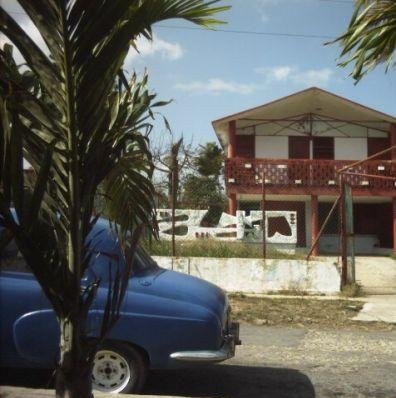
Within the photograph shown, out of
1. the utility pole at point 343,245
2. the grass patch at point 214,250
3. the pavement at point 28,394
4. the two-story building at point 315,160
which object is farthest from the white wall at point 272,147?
the pavement at point 28,394

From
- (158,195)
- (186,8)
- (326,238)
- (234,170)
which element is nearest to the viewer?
(186,8)

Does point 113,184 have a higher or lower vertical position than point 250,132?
lower

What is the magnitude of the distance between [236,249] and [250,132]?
11.9m

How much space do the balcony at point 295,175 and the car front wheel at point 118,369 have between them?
16780 mm

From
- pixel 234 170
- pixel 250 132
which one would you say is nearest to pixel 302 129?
pixel 250 132

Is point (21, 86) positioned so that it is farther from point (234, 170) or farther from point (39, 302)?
point (234, 170)

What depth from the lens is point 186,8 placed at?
2869mm

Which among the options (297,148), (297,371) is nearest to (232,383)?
(297,371)

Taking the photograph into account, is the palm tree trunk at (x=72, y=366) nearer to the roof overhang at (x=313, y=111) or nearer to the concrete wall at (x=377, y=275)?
the concrete wall at (x=377, y=275)

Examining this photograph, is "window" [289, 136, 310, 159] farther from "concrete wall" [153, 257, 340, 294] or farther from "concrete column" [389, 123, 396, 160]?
"concrete wall" [153, 257, 340, 294]

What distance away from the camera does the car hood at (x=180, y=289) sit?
5.35 m

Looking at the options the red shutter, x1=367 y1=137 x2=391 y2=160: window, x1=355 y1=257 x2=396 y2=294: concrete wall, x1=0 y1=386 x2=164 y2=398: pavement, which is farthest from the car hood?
x1=367 y1=137 x2=391 y2=160: window

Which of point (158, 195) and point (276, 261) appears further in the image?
point (276, 261)

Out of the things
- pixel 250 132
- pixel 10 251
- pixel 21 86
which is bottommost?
pixel 10 251
